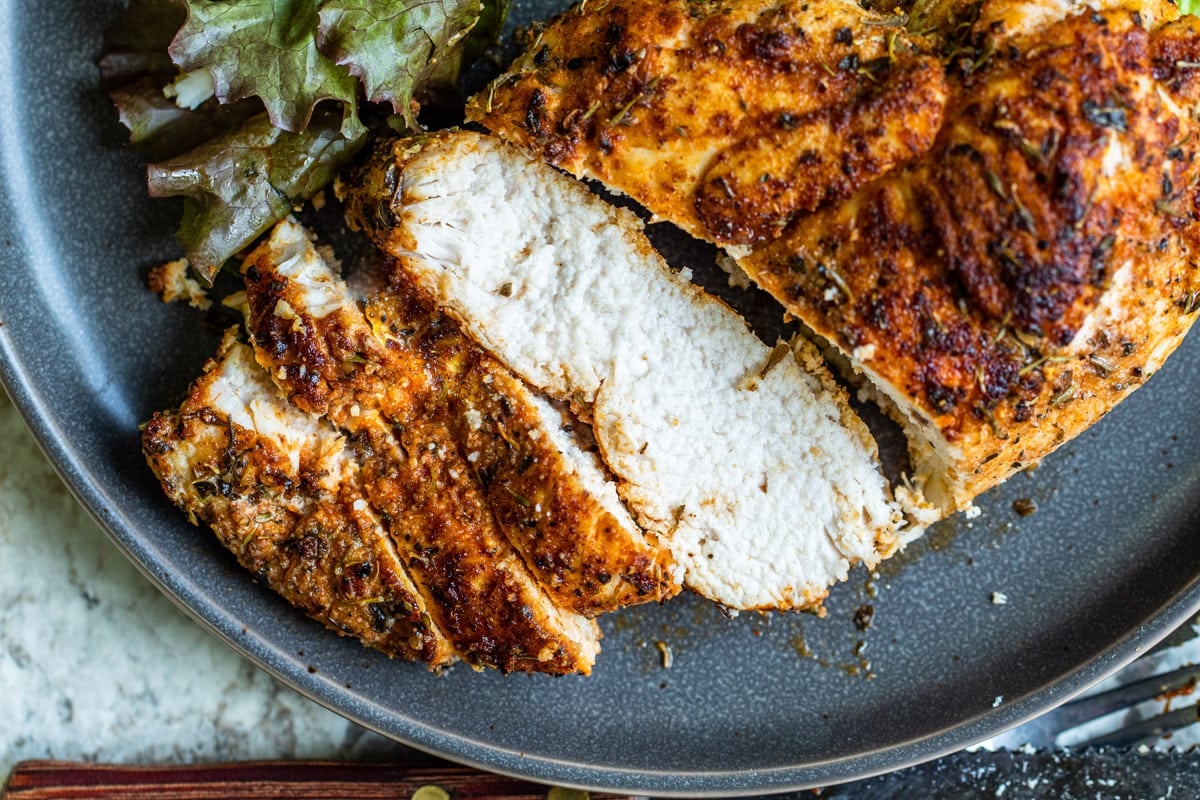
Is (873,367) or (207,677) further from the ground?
(873,367)

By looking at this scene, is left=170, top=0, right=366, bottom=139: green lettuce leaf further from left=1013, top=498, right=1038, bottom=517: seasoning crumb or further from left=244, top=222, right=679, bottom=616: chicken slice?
left=1013, top=498, right=1038, bottom=517: seasoning crumb

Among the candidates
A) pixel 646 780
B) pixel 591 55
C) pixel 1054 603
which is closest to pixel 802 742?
pixel 646 780

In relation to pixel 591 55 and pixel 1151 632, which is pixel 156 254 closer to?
pixel 591 55

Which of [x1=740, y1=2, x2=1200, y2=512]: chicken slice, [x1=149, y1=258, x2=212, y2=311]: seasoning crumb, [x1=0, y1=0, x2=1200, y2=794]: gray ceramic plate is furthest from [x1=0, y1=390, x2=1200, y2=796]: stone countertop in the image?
[x1=740, y1=2, x2=1200, y2=512]: chicken slice

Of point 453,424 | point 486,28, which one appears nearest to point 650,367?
point 453,424

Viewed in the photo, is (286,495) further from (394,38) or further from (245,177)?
(394,38)

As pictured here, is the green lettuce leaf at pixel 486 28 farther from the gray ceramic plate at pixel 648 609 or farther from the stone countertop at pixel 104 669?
the stone countertop at pixel 104 669

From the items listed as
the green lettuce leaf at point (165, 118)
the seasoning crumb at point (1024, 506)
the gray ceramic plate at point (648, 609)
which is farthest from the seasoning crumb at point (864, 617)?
the green lettuce leaf at point (165, 118)
